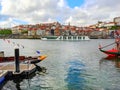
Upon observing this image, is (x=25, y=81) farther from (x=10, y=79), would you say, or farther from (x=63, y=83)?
(x=63, y=83)

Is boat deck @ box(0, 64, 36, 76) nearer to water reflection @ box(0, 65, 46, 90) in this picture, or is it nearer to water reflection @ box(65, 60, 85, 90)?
water reflection @ box(0, 65, 46, 90)

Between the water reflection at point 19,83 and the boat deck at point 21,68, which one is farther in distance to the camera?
the boat deck at point 21,68

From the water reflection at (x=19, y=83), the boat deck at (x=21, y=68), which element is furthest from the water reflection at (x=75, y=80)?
the boat deck at (x=21, y=68)

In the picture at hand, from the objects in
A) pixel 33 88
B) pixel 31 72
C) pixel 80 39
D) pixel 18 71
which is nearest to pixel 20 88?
pixel 33 88

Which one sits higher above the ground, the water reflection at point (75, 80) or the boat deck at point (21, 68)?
the boat deck at point (21, 68)

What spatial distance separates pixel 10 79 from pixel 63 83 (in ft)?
15.9

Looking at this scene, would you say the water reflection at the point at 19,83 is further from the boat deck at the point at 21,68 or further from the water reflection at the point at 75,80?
the water reflection at the point at 75,80

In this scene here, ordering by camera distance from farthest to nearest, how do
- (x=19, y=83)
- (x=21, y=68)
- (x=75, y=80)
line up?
(x=21, y=68) → (x=75, y=80) → (x=19, y=83)

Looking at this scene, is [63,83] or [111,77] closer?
[63,83]

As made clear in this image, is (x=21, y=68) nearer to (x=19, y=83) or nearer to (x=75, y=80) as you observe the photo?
(x=19, y=83)

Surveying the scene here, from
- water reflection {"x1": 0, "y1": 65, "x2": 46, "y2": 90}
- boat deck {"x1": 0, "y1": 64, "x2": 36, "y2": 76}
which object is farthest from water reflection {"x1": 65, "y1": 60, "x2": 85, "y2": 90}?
boat deck {"x1": 0, "y1": 64, "x2": 36, "y2": 76}

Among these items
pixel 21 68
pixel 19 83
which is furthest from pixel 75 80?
pixel 21 68

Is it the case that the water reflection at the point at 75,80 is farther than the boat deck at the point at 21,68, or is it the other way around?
the boat deck at the point at 21,68

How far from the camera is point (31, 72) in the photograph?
27.4m
